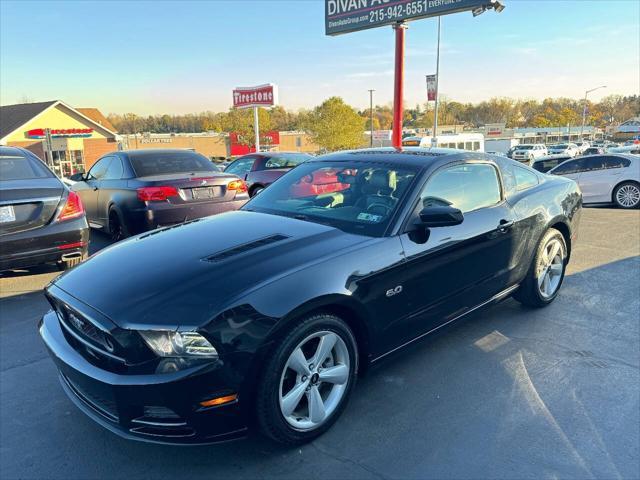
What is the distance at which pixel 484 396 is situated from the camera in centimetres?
307

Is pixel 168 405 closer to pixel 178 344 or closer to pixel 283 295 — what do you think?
pixel 178 344

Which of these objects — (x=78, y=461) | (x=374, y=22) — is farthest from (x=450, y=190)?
(x=374, y=22)

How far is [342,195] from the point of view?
3586 millimetres

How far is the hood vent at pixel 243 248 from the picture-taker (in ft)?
8.71

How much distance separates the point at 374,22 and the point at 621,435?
14.6 meters

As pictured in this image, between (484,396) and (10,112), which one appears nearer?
(484,396)

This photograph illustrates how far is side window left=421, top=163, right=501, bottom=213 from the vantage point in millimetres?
3420

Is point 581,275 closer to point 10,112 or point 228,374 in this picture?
point 228,374

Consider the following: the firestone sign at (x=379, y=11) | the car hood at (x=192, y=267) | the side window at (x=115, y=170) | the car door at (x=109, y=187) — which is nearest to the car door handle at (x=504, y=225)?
the car hood at (x=192, y=267)

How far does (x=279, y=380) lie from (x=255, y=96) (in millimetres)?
31132

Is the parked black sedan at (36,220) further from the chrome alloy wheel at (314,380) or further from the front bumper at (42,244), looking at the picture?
the chrome alloy wheel at (314,380)

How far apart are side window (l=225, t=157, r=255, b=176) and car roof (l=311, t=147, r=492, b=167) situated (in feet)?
23.0

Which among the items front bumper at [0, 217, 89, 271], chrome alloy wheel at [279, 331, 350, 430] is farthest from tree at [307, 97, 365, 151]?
chrome alloy wheel at [279, 331, 350, 430]

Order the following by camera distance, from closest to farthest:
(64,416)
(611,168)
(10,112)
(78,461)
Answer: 1. (78,461)
2. (64,416)
3. (611,168)
4. (10,112)
